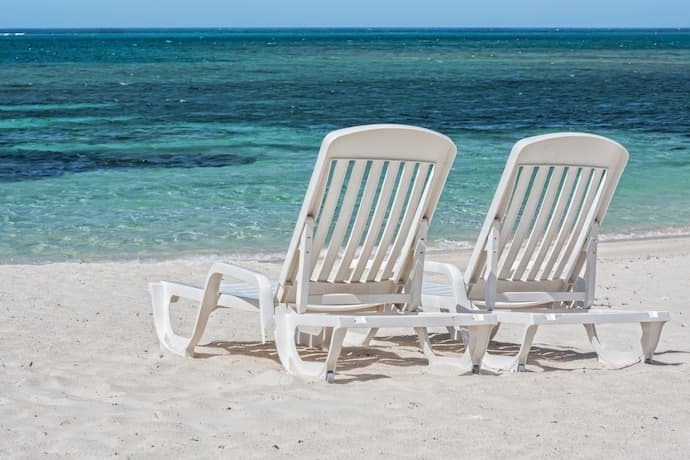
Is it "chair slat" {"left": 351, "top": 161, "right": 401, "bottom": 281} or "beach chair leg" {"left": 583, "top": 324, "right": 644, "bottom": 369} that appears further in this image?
"beach chair leg" {"left": 583, "top": 324, "right": 644, "bottom": 369}

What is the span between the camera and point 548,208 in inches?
204

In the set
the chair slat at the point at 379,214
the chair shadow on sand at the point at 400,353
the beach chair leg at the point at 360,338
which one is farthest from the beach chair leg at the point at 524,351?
the beach chair leg at the point at 360,338

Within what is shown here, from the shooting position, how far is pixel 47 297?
7.17 metres

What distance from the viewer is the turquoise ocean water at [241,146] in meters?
11.2

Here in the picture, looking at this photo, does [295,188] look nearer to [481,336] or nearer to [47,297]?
[47,297]

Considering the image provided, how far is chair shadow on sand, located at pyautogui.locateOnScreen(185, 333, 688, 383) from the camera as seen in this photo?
213 inches

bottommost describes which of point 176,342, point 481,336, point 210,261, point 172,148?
point 172,148

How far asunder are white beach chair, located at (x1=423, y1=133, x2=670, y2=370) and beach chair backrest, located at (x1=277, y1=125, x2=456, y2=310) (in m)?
0.31

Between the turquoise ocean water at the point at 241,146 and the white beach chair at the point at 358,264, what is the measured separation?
202 inches

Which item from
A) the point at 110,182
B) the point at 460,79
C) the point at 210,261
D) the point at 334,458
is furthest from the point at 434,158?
the point at 460,79

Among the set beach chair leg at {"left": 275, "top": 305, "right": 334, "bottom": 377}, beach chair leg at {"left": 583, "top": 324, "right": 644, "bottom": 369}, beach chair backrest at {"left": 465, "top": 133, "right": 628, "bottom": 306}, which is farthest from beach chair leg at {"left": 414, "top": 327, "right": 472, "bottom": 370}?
beach chair leg at {"left": 583, "top": 324, "right": 644, "bottom": 369}

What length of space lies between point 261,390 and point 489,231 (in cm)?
132

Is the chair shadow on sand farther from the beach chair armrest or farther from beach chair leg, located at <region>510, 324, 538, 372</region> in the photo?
the beach chair armrest

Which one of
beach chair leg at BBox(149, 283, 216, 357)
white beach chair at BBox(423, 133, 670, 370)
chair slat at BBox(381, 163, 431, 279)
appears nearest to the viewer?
chair slat at BBox(381, 163, 431, 279)
